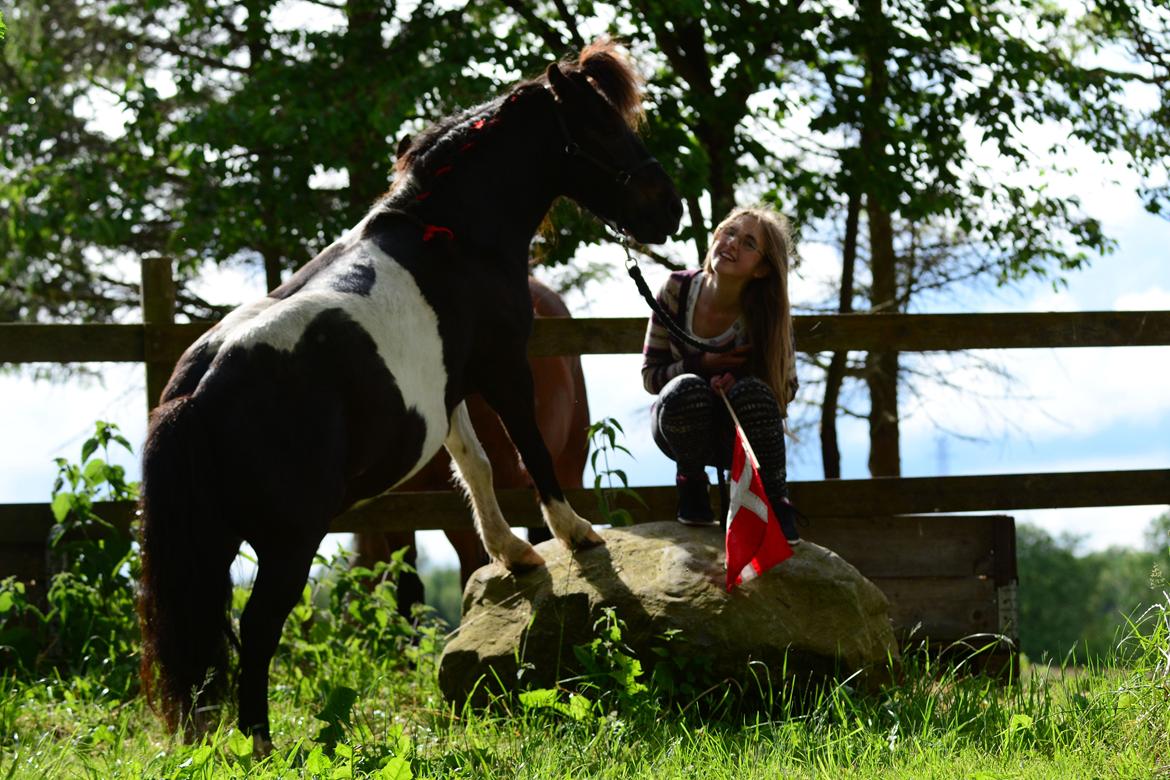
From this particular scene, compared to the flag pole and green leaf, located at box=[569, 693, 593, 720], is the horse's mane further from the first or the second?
green leaf, located at box=[569, 693, 593, 720]

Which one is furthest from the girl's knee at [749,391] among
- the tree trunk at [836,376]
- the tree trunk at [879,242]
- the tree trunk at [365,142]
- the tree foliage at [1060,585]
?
the tree foliage at [1060,585]

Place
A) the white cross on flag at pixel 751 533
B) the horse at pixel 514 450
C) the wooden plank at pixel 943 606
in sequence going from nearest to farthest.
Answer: the white cross on flag at pixel 751 533 → the wooden plank at pixel 943 606 → the horse at pixel 514 450

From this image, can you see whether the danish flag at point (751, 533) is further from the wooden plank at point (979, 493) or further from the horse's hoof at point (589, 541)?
the wooden plank at point (979, 493)

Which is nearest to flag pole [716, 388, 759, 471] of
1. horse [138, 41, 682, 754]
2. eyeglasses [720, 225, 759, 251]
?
eyeglasses [720, 225, 759, 251]

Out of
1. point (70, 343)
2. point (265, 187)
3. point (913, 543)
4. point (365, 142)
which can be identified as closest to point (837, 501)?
point (913, 543)

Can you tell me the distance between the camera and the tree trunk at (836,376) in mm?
9680

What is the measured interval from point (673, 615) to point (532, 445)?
79 cm

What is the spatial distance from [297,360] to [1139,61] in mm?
9963

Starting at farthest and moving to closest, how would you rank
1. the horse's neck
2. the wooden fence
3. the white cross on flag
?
1. the wooden fence
2. the horse's neck
3. the white cross on flag

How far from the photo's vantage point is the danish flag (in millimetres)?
3996

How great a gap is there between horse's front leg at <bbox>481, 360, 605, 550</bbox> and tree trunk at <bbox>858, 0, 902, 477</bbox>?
17.5 ft

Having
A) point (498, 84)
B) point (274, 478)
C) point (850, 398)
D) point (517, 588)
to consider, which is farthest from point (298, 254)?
point (274, 478)

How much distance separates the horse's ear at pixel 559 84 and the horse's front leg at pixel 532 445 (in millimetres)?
992

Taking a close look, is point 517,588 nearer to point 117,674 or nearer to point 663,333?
point 663,333
